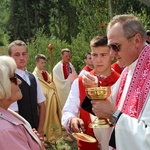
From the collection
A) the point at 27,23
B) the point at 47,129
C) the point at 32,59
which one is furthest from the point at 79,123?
the point at 27,23

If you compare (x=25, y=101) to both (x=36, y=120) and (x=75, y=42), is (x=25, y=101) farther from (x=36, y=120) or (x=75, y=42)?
(x=75, y=42)

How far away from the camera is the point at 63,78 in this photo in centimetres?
923

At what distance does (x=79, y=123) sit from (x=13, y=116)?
0.68 metres

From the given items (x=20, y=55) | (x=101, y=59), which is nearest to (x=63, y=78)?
(x=20, y=55)

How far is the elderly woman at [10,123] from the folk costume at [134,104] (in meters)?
0.61

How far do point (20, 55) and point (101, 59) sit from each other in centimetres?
121

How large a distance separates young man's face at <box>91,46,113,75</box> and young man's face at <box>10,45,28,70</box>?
1072 millimetres

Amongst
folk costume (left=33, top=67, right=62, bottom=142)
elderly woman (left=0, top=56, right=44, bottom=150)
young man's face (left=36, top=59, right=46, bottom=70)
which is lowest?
folk costume (left=33, top=67, right=62, bottom=142)

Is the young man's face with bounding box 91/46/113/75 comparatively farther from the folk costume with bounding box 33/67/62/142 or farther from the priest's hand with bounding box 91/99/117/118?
the folk costume with bounding box 33/67/62/142

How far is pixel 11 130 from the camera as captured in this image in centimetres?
209

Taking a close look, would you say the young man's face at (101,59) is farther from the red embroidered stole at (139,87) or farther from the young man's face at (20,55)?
the young man's face at (20,55)

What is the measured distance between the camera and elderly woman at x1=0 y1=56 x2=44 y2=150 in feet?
6.69

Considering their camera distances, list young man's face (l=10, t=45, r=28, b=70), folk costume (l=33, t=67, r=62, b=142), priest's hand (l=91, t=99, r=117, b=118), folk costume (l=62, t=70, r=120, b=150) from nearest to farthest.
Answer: priest's hand (l=91, t=99, r=117, b=118) < folk costume (l=62, t=70, r=120, b=150) < young man's face (l=10, t=45, r=28, b=70) < folk costume (l=33, t=67, r=62, b=142)

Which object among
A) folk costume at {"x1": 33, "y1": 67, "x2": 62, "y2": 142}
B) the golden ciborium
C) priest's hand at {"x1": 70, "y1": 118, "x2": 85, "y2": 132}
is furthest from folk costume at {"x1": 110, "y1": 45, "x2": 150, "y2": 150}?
folk costume at {"x1": 33, "y1": 67, "x2": 62, "y2": 142}
